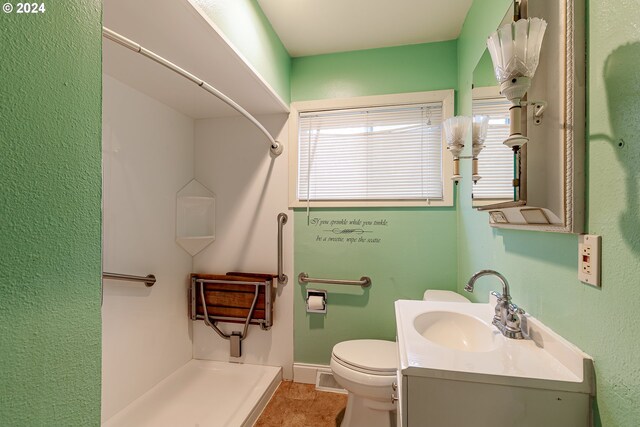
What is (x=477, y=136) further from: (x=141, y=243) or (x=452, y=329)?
(x=141, y=243)

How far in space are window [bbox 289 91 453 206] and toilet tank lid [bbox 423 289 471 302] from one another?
0.61 m

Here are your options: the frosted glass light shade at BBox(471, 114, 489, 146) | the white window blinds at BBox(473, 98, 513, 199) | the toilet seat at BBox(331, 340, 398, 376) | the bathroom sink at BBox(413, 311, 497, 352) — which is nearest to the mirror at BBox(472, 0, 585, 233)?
the white window blinds at BBox(473, 98, 513, 199)

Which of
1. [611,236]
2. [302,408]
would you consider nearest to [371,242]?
[302,408]

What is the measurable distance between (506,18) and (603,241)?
0.99m

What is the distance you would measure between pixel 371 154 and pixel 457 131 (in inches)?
27.1

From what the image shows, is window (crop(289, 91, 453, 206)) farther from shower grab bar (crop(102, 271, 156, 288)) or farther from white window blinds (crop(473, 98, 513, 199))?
shower grab bar (crop(102, 271, 156, 288))

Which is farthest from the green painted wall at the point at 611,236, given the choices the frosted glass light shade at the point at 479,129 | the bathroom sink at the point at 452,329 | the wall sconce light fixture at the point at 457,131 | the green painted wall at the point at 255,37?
the green painted wall at the point at 255,37

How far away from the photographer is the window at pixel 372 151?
1937 millimetres

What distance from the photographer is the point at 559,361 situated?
0.77m

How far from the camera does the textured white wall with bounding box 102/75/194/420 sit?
5.24ft

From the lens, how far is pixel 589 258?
2.21ft

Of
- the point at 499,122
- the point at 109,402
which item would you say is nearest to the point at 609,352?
the point at 499,122

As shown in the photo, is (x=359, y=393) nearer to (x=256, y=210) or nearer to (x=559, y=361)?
(x=559, y=361)

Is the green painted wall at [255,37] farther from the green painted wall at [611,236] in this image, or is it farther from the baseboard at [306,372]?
the baseboard at [306,372]
